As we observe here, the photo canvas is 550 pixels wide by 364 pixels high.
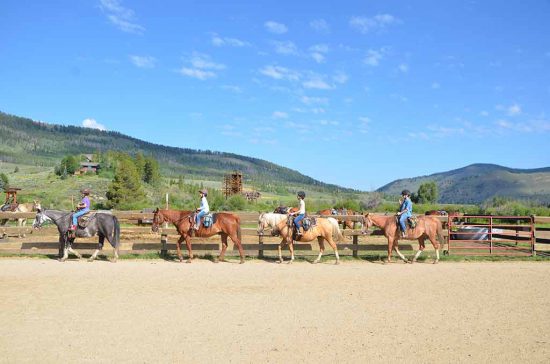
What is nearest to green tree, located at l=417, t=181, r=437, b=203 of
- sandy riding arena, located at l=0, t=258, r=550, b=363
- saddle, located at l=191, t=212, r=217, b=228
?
sandy riding arena, located at l=0, t=258, r=550, b=363

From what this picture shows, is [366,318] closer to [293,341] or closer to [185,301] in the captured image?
[293,341]

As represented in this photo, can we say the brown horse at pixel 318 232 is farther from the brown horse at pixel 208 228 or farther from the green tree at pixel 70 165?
the green tree at pixel 70 165

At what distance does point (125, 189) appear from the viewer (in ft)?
171

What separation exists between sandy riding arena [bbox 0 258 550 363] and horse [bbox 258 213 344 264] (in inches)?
61.3

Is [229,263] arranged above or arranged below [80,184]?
below

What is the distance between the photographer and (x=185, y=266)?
13.7 metres

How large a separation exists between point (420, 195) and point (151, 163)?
4715 centimetres

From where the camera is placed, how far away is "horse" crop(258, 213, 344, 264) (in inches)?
582

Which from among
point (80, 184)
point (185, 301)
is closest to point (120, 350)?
point (185, 301)

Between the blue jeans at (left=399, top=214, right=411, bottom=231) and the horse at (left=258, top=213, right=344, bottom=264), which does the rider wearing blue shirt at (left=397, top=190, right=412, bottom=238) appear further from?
the horse at (left=258, top=213, right=344, bottom=264)

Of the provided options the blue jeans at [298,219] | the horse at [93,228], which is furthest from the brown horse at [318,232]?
the horse at [93,228]

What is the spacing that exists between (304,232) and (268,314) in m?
6.55

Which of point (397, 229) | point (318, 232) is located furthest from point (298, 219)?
point (397, 229)

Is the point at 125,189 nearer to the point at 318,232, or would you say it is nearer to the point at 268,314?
the point at 318,232
